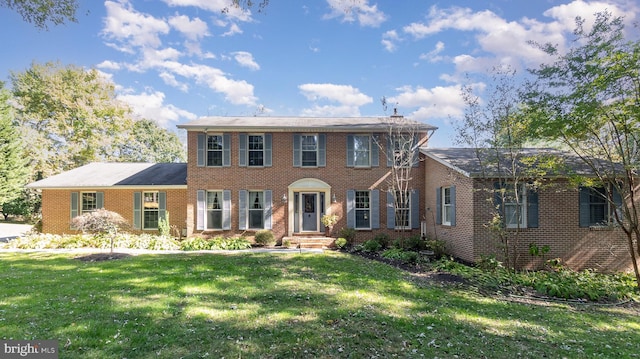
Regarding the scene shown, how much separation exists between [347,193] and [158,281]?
838 centimetres

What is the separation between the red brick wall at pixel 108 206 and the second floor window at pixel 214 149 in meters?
2.18

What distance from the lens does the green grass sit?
405 cm

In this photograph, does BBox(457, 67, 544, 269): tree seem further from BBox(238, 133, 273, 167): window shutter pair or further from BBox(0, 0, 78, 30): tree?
BBox(0, 0, 78, 30): tree

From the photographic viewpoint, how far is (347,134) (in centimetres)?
1384

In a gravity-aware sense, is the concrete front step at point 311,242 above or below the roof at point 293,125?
below

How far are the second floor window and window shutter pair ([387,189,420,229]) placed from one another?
25.3ft

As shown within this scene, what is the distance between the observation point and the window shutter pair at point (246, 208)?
13562 millimetres

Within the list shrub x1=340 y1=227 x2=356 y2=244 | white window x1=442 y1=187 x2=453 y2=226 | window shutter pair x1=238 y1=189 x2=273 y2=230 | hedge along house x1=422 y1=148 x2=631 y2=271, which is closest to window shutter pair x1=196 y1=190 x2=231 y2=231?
window shutter pair x1=238 y1=189 x2=273 y2=230

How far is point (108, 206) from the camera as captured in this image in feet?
47.6

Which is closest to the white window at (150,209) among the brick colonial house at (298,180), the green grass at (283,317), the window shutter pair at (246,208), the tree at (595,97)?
the brick colonial house at (298,180)

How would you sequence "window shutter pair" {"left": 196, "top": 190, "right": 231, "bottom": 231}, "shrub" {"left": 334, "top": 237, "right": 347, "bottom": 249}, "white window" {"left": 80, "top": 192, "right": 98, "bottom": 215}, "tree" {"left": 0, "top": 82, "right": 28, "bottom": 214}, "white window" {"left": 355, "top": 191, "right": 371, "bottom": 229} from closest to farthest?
"shrub" {"left": 334, "top": 237, "right": 347, "bottom": 249} → "window shutter pair" {"left": 196, "top": 190, "right": 231, "bottom": 231} → "white window" {"left": 355, "top": 191, "right": 371, "bottom": 229} → "white window" {"left": 80, "top": 192, "right": 98, "bottom": 215} → "tree" {"left": 0, "top": 82, "right": 28, "bottom": 214}

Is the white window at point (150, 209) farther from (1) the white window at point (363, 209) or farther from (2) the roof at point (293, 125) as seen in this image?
(1) the white window at point (363, 209)

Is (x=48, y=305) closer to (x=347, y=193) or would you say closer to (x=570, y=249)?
(x=347, y=193)

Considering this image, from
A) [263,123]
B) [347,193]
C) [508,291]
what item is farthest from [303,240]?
[508,291]
